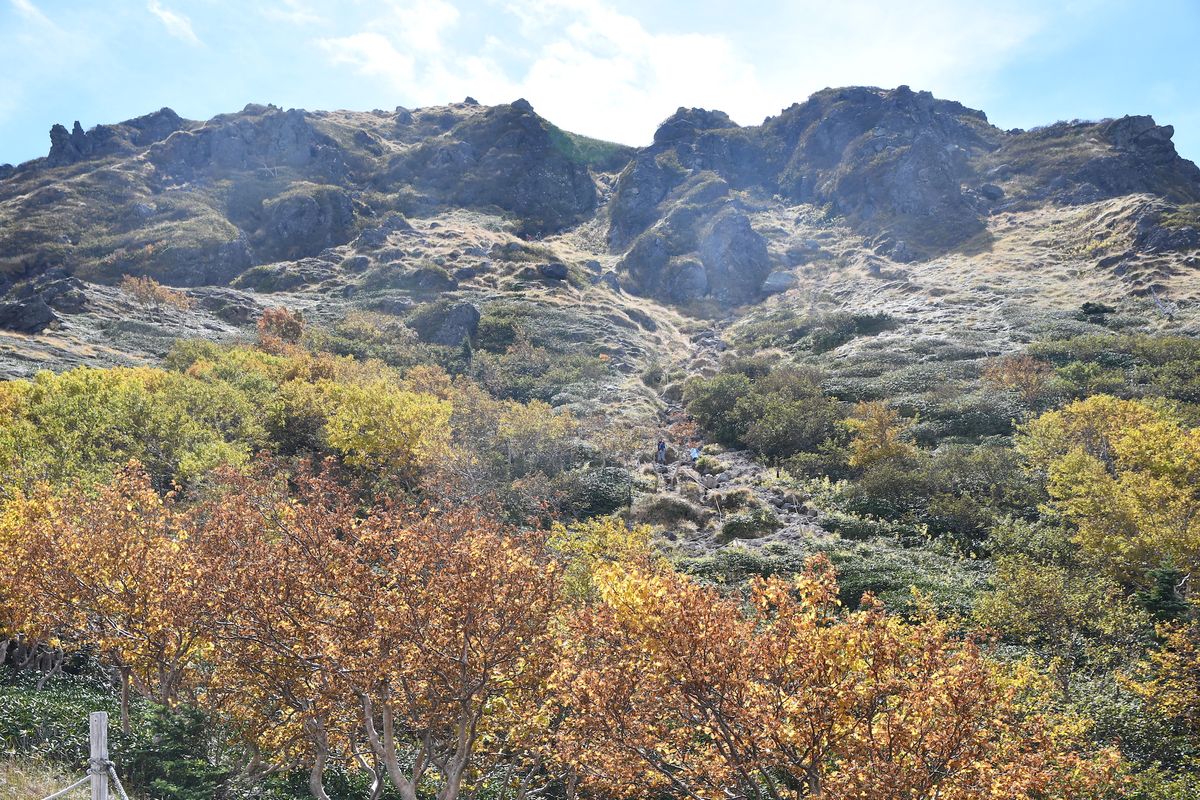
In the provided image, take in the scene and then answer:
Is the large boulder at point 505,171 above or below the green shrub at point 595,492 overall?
above

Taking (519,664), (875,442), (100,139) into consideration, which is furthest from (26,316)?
(100,139)

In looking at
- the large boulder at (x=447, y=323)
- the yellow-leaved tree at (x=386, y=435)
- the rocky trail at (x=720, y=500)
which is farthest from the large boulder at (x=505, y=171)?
the yellow-leaved tree at (x=386, y=435)

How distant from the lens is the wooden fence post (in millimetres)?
7203

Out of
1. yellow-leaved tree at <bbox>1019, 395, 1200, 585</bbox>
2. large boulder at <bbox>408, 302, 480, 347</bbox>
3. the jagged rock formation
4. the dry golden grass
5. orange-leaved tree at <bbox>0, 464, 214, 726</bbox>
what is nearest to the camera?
the dry golden grass

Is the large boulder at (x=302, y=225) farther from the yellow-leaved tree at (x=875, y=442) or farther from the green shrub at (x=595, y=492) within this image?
the yellow-leaved tree at (x=875, y=442)

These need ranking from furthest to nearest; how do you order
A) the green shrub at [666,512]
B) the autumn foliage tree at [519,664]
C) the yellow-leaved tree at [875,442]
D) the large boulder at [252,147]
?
the large boulder at [252,147]
the yellow-leaved tree at [875,442]
the green shrub at [666,512]
the autumn foliage tree at [519,664]

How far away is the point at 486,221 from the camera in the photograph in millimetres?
146125

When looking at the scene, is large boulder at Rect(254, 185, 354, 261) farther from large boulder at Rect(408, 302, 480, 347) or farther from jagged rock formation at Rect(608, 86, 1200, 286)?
jagged rock formation at Rect(608, 86, 1200, 286)

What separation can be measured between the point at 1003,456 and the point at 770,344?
157 feet

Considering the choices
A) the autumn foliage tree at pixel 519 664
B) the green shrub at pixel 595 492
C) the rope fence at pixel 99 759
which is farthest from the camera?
the green shrub at pixel 595 492

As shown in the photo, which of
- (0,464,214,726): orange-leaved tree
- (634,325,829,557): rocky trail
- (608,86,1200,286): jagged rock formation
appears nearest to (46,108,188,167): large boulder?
(608,86,1200,286): jagged rock formation

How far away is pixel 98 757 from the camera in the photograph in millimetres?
7215

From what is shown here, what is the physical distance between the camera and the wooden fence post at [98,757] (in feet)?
23.6

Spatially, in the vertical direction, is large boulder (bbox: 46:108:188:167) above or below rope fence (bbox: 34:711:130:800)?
above
